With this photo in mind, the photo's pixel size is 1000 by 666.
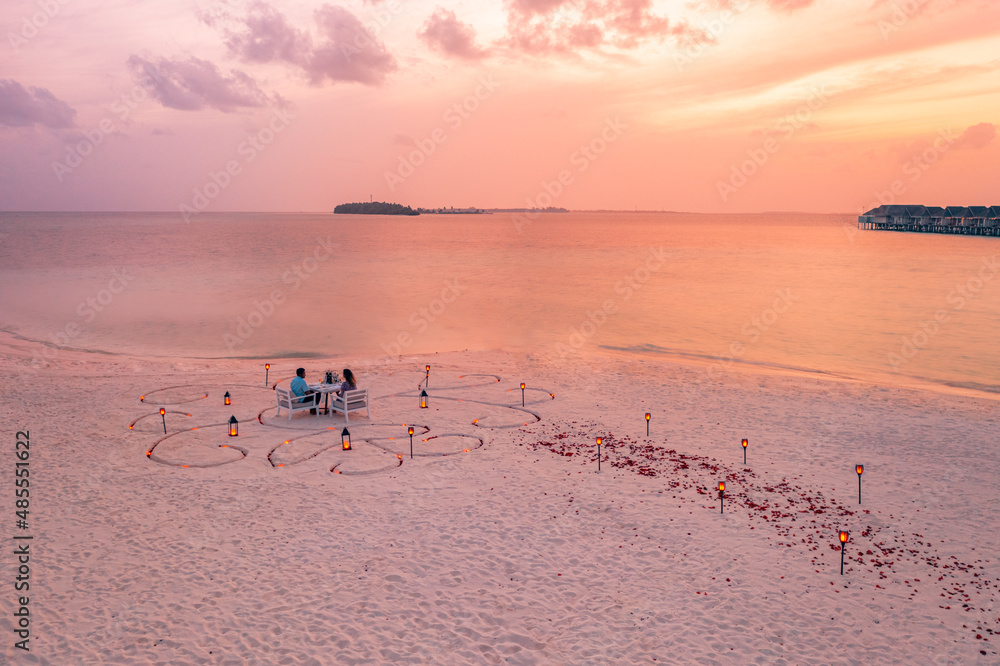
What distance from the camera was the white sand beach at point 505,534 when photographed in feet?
21.9

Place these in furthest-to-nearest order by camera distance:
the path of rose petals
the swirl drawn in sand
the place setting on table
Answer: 1. the place setting on table
2. the swirl drawn in sand
3. the path of rose petals

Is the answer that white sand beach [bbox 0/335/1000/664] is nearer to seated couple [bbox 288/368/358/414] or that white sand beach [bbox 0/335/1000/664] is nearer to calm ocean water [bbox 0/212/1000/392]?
seated couple [bbox 288/368/358/414]

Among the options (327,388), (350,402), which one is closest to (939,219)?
(350,402)

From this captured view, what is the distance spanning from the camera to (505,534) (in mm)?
8984

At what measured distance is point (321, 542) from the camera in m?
8.69

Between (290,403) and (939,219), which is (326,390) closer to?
(290,403)

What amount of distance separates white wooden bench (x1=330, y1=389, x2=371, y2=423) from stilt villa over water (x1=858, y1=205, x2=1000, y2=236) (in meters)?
140

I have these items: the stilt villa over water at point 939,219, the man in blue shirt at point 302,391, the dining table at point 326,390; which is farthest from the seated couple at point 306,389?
the stilt villa over water at point 939,219

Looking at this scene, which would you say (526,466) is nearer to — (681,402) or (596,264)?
(681,402)

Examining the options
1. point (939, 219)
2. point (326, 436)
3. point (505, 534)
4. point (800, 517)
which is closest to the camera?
point (505, 534)

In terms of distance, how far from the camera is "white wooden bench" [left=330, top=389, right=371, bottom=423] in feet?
46.2

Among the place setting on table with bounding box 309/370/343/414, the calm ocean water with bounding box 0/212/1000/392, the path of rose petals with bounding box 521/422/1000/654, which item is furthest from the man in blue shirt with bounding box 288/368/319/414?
the calm ocean water with bounding box 0/212/1000/392

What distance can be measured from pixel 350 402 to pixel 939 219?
Result: 155 metres

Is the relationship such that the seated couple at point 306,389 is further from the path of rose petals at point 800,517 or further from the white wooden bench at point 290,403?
the path of rose petals at point 800,517
